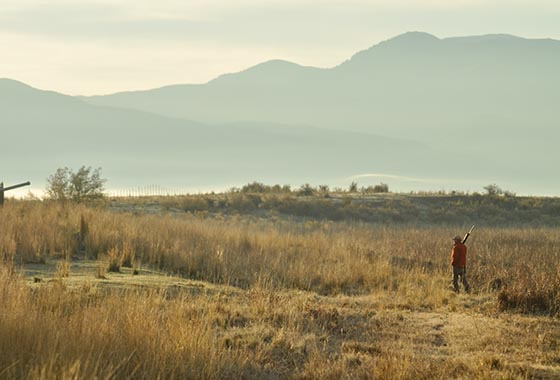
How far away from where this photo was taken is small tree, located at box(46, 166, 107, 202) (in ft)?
116

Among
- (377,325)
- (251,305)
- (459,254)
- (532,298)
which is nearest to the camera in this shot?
(377,325)

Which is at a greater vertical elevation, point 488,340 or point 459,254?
point 459,254

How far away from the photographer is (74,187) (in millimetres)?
36094

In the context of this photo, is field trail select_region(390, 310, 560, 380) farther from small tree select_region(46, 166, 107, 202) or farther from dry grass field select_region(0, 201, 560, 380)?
small tree select_region(46, 166, 107, 202)

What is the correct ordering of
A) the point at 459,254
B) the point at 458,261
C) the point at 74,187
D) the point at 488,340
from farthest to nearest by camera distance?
the point at 74,187 < the point at 458,261 < the point at 459,254 < the point at 488,340

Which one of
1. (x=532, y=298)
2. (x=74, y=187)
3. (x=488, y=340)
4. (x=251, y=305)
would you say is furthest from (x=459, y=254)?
(x=74, y=187)

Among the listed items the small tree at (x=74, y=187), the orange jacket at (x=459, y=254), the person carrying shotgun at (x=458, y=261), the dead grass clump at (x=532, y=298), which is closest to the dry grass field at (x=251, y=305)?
the dead grass clump at (x=532, y=298)

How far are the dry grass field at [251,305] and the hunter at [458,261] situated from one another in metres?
0.33

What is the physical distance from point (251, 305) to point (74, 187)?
2205cm

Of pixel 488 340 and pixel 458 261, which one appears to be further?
pixel 458 261

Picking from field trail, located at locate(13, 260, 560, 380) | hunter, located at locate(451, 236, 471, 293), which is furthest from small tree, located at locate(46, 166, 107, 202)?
hunter, located at locate(451, 236, 471, 293)

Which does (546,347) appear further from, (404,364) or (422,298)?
(422,298)

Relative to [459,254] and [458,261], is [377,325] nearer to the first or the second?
[459,254]

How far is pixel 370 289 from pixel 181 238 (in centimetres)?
607
